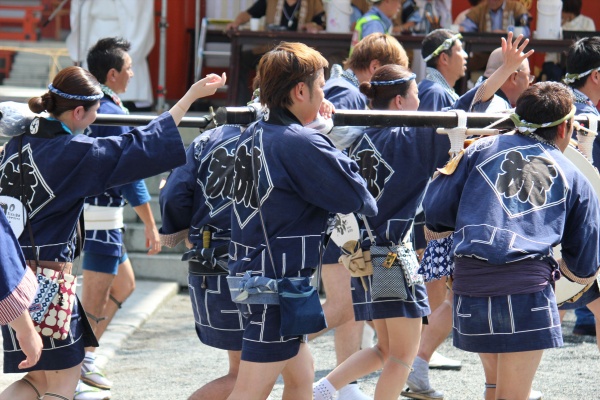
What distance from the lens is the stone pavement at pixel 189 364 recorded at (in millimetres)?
5531

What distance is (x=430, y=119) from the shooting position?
159 inches

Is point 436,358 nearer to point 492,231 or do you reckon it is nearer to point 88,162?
point 492,231

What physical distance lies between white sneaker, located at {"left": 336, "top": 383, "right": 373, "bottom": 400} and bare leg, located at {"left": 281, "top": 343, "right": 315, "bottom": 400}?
1.33m

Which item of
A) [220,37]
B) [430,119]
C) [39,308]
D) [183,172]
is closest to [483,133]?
[430,119]

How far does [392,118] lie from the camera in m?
3.96

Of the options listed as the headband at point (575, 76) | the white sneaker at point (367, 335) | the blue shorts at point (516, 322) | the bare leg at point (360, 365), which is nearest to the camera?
the blue shorts at point (516, 322)

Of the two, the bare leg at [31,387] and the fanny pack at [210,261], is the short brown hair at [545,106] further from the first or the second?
the bare leg at [31,387]

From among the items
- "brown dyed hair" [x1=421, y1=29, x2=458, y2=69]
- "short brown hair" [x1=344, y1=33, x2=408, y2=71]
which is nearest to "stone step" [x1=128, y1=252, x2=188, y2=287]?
"brown dyed hair" [x1=421, y1=29, x2=458, y2=69]

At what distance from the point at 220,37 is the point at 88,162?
24.4 ft

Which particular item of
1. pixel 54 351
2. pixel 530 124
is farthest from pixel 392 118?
pixel 54 351

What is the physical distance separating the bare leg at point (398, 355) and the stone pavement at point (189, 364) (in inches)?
37.0

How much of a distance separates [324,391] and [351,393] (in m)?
0.37

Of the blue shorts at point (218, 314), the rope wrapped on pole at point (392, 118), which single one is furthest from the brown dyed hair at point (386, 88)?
the blue shorts at point (218, 314)

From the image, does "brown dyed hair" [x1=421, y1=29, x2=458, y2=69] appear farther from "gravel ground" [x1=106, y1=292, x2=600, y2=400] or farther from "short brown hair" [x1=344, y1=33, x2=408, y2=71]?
"gravel ground" [x1=106, y1=292, x2=600, y2=400]
